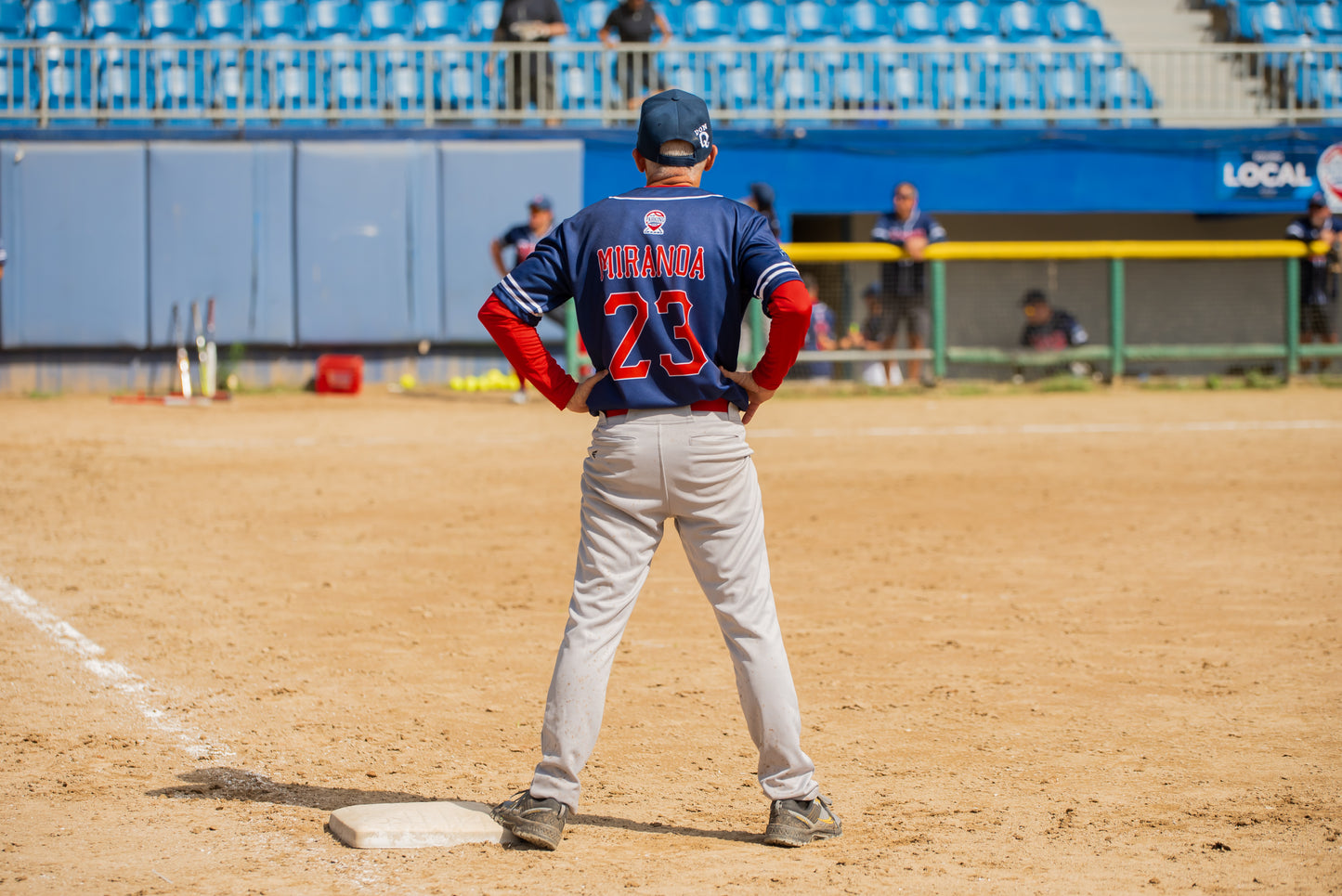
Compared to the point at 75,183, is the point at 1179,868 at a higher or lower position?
lower

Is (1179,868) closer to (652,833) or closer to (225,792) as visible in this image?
(652,833)

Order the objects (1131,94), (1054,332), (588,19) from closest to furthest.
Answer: (1054,332) → (1131,94) → (588,19)

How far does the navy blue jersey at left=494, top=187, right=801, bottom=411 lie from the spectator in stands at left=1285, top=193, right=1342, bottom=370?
1526cm

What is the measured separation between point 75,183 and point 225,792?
47.2 ft

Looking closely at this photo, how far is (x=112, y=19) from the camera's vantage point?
1861 cm

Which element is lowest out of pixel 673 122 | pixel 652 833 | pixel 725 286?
pixel 652 833

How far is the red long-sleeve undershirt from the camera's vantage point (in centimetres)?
363

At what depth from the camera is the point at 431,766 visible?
15.1 feet

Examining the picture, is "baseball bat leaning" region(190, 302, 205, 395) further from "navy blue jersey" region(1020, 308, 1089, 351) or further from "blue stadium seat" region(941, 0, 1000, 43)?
"blue stadium seat" region(941, 0, 1000, 43)

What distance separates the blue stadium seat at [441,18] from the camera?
19.3 meters

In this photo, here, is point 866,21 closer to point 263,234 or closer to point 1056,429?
point 263,234

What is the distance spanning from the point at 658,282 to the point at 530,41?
1455 cm

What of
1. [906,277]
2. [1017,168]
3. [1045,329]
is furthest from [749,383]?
[1017,168]

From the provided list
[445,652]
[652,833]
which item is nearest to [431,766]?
[652,833]
